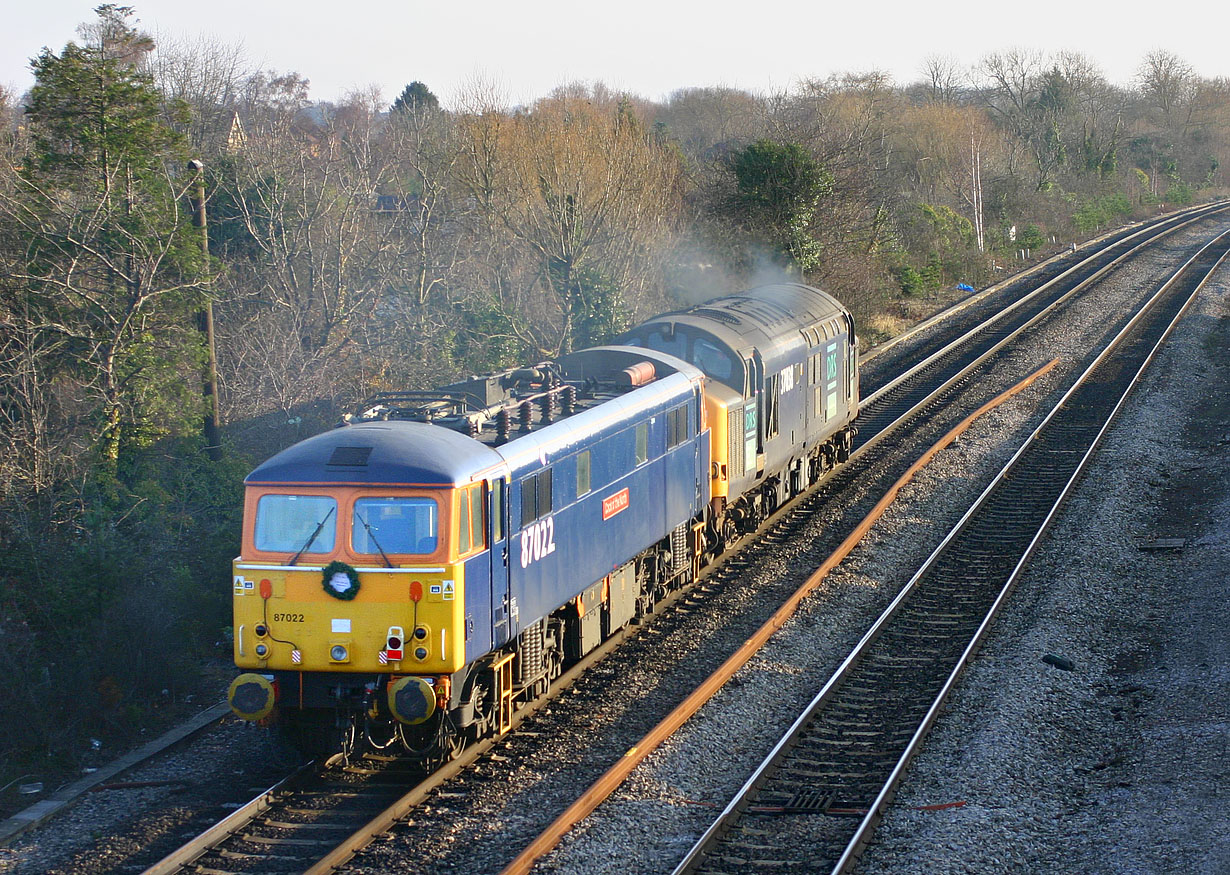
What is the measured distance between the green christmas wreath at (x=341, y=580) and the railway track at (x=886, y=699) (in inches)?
133

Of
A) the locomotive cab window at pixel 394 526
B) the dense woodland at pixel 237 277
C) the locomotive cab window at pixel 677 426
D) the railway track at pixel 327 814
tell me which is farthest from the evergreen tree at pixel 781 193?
the locomotive cab window at pixel 394 526

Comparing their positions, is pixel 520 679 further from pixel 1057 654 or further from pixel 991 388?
pixel 991 388

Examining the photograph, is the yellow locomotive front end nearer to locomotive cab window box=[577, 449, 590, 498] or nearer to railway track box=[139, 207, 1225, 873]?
railway track box=[139, 207, 1225, 873]

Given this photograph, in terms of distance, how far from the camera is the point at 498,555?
10430mm

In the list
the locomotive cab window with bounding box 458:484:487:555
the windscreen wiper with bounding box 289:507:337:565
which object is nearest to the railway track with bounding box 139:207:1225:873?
the windscreen wiper with bounding box 289:507:337:565

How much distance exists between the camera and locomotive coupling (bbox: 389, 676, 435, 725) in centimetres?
951

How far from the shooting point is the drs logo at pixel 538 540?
1101 centimetres

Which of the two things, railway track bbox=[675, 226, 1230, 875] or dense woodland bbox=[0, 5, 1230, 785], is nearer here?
railway track bbox=[675, 226, 1230, 875]

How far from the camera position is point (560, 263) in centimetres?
2845

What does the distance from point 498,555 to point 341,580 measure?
1407 mm

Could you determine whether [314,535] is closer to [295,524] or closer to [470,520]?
[295,524]

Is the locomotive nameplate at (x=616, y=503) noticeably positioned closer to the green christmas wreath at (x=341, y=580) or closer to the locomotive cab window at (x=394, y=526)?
the locomotive cab window at (x=394, y=526)

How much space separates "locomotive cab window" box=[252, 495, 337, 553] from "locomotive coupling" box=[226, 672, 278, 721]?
3.48ft

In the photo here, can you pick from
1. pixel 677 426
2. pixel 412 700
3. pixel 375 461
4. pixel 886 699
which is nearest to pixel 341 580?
pixel 375 461
